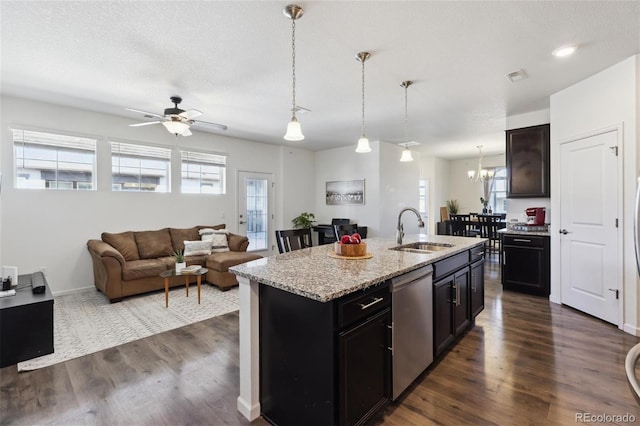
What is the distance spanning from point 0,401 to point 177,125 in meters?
2.91

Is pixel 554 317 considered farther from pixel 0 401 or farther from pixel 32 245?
pixel 32 245

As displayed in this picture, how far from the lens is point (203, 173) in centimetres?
579

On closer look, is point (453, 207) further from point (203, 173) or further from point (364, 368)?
point (364, 368)

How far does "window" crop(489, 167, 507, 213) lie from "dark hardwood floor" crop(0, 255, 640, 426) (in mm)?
6413

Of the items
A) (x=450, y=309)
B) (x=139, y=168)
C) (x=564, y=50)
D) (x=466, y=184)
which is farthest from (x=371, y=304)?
(x=466, y=184)

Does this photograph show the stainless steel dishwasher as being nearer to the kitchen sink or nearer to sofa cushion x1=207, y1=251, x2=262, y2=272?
the kitchen sink

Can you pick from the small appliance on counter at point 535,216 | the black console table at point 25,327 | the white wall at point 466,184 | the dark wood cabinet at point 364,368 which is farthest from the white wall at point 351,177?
the black console table at point 25,327

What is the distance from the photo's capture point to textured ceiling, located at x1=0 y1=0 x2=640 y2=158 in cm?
220

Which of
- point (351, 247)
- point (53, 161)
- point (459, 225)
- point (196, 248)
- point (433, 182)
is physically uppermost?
point (433, 182)

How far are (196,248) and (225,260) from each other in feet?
2.60

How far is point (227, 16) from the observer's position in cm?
225

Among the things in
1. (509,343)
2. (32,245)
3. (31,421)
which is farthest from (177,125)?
(509,343)

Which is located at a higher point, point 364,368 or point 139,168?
point 139,168

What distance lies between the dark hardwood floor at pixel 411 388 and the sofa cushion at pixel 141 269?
1481mm
